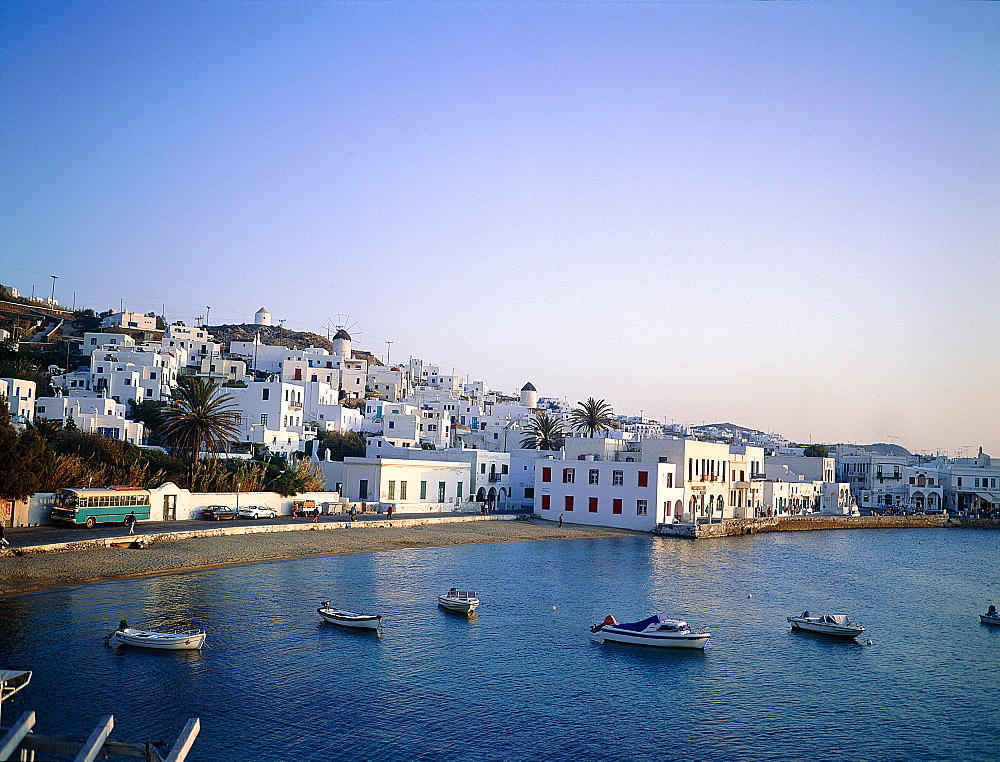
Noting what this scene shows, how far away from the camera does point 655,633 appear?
30.8 m

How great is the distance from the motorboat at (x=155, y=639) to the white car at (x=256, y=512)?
92.5ft

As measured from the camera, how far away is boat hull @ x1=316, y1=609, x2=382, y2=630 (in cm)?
3048

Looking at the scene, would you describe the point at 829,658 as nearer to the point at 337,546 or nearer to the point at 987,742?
the point at 987,742

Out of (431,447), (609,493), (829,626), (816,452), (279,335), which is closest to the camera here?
(829,626)

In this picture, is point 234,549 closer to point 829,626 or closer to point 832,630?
point 829,626

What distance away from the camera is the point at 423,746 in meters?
19.9

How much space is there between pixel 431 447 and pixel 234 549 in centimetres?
4339

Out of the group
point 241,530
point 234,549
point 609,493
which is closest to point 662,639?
point 234,549

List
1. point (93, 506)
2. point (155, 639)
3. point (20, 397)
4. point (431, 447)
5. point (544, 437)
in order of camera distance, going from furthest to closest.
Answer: point (544, 437) → point (431, 447) → point (20, 397) → point (93, 506) → point (155, 639)

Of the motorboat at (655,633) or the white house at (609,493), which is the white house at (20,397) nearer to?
the white house at (609,493)

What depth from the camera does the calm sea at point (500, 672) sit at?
20.7 meters

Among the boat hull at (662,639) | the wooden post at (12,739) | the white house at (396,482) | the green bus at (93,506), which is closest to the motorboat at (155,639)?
the wooden post at (12,739)

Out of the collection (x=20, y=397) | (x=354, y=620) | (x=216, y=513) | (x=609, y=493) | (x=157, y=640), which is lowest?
(x=354, y=620)

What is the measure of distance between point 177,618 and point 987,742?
25.2 m
